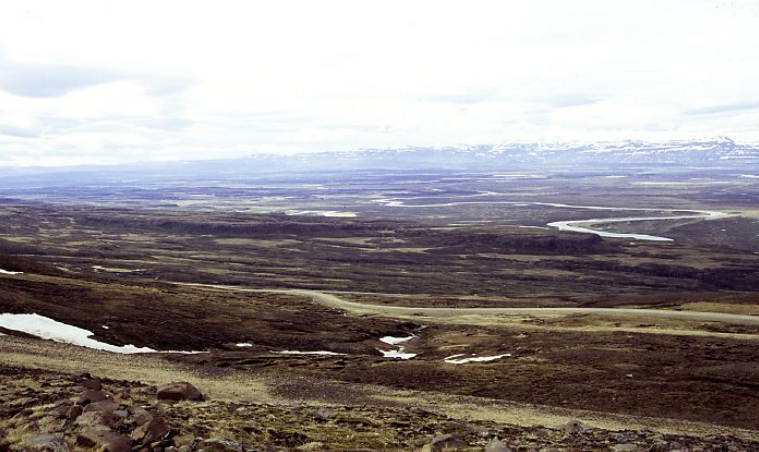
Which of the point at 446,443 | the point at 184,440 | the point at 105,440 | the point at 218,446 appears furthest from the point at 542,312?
the point at 105,440

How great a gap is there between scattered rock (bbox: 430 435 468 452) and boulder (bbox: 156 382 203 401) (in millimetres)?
9133

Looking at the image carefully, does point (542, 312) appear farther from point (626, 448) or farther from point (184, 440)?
point (184, 440)

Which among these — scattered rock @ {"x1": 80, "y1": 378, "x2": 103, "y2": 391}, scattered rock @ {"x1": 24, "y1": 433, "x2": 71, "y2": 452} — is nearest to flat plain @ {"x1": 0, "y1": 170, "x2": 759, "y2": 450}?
scattered rock @ {"x1": 80, "y1": 378, "x2": 103, "y2": 391}

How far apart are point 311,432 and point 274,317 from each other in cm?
3921

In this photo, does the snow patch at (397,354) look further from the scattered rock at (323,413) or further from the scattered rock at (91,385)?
the scattered rock at (91,385)

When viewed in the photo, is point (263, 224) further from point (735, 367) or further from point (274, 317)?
point (735, 367)

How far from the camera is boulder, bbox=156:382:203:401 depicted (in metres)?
23.2

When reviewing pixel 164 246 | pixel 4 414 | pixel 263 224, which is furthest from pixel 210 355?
pixel 263 224

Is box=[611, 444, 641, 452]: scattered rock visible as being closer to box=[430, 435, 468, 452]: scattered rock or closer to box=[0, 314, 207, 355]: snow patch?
box=[430, 435, 468, 452]: scattered rock

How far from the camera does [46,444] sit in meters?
15.8

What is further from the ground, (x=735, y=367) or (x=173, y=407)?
(x=173, y=407)

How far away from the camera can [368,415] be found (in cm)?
2391

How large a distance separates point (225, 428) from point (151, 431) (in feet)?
9.43

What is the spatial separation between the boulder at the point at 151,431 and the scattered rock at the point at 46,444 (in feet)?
5.01
